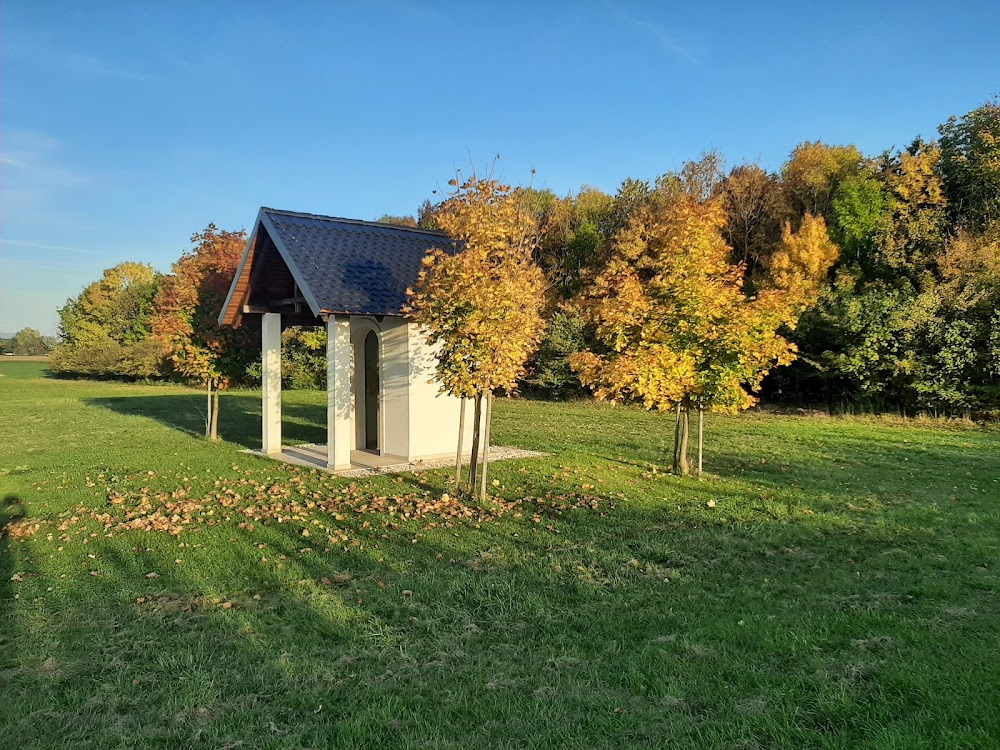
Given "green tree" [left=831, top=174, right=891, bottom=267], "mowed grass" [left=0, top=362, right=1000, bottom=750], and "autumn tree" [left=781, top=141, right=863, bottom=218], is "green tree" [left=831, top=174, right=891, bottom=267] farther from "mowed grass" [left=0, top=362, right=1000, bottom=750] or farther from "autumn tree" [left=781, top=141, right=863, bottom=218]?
"mowed grass" [left=0, top=362, right=1000, bottom=750]

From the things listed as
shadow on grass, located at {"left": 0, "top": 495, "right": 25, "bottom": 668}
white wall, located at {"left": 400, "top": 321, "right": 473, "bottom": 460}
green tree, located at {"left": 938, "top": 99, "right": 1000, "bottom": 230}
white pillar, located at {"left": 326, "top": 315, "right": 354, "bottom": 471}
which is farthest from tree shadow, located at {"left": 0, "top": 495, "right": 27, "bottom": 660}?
green tree, located at {"left": 938, "top": 99, "right": 1000, "bottom": 230}

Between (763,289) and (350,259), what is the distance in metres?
8.77

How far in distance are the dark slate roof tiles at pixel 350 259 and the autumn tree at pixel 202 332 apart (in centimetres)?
559

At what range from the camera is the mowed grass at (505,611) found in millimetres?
3598

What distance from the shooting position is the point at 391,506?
912 cm

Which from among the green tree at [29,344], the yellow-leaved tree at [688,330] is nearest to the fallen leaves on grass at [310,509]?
the yellow-leaved tree at [688,330]

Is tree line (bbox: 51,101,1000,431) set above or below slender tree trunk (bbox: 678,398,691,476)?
above

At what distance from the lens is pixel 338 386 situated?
1180 cm

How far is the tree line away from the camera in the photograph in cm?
1053

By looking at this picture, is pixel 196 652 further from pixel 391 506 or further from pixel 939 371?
pixel 939 371

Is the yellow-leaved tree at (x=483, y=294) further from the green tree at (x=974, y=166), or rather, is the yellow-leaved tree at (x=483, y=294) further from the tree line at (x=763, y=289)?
the green tree at (x=974, y=166)

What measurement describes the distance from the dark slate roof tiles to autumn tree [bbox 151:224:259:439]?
5.59 metres

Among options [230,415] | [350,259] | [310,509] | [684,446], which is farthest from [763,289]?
[230,415]

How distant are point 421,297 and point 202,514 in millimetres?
4162
